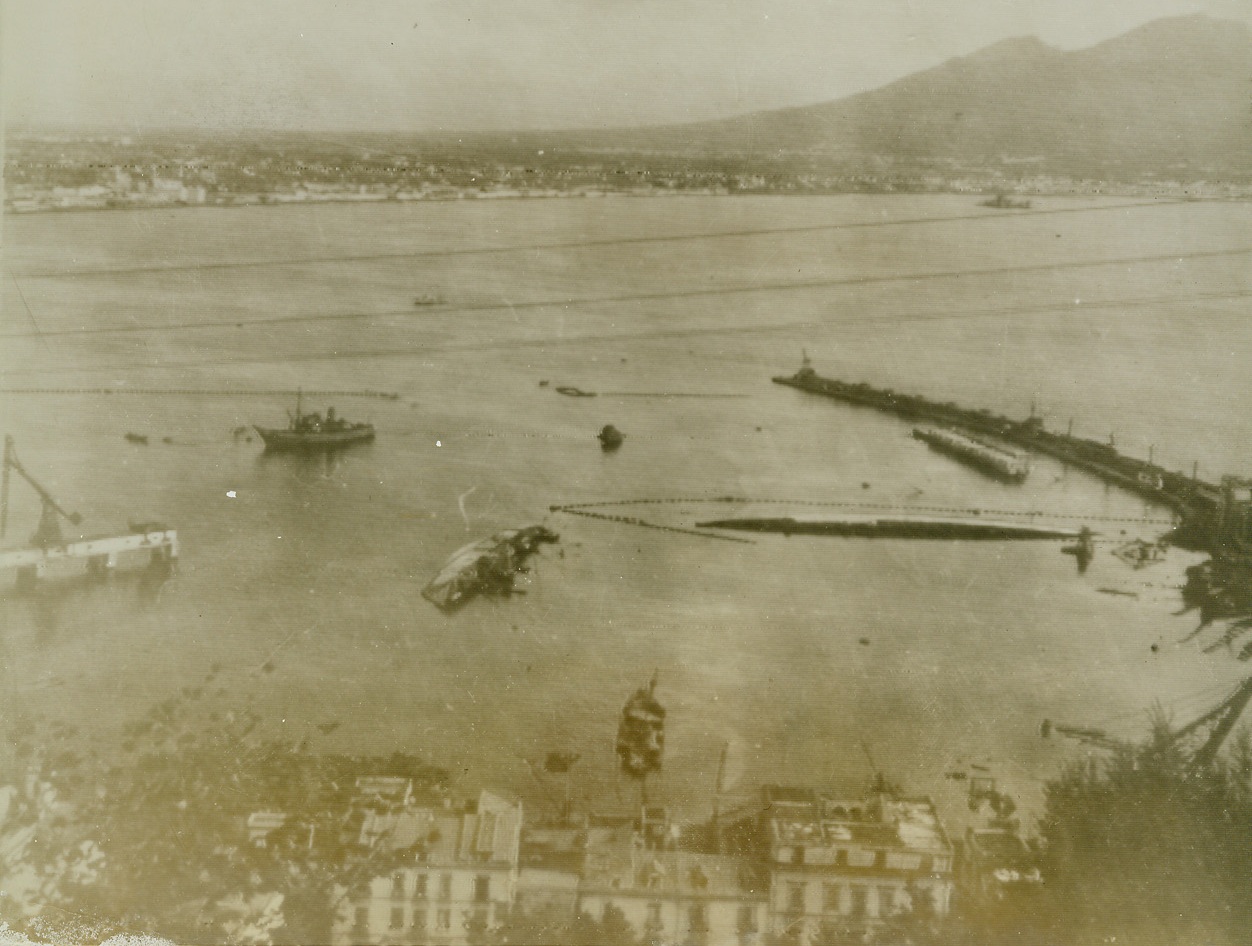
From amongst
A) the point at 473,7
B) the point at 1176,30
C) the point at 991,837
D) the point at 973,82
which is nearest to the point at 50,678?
the point at 473,7

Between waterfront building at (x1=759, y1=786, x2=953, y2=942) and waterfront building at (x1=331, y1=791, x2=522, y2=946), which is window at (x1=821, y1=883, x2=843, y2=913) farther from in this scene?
waterfront building at (x1=331, y1=791, x2=522, y2=946)

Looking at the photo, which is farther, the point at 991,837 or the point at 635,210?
the point at 635,210

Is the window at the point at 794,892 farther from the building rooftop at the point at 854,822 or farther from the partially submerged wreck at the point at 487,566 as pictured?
the partially submerged wreck at the point at 487,566

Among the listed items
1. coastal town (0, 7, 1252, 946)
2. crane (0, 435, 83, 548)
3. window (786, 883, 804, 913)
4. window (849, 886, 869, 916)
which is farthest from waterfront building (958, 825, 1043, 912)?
crane (0, 435, 83, 548)

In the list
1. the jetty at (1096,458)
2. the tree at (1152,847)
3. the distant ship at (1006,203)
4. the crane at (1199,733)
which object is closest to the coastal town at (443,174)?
the distant ship at (1006,203)

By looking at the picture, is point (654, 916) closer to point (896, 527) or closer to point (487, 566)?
point (487, 566)

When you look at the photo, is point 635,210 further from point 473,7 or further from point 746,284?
point 473,7

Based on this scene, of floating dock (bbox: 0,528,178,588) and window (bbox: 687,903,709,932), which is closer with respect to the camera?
window (bbox: 687,903,709,932)
